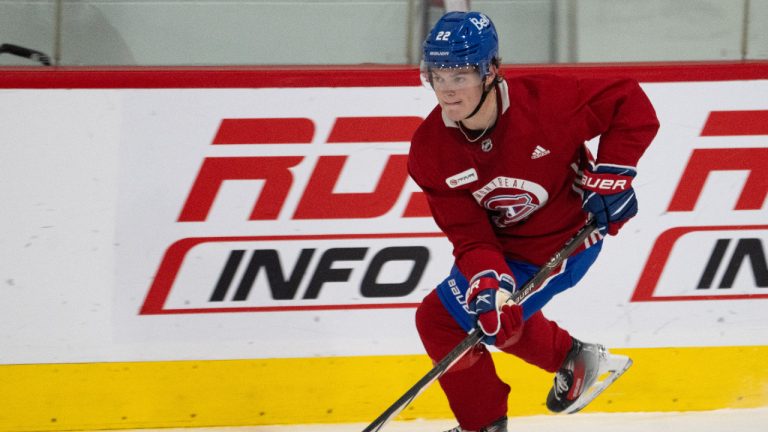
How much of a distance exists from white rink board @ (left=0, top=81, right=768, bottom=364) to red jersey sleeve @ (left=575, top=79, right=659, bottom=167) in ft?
2.60

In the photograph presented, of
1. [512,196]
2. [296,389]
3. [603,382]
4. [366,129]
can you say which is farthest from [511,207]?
[296,389]

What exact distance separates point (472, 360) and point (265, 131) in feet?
3.72

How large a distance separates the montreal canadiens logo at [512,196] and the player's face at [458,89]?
24 centimetres

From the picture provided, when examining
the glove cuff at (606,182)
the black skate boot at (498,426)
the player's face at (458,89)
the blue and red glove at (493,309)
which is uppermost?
the player's face at (458,89)

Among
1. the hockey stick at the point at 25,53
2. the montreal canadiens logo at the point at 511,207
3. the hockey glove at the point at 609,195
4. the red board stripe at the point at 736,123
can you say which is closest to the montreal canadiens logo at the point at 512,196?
the montreal canadiens logo at the point at 511,207

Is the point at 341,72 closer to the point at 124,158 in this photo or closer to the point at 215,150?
the point at 215,150

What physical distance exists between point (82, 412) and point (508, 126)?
1.76m

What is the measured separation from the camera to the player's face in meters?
2.52

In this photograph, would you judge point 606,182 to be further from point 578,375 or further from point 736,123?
point 736,123

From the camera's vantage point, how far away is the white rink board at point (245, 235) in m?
3.43

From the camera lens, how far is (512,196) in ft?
8.96

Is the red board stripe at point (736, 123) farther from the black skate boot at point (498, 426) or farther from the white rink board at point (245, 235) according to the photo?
the black skate boot at point (498, 426)

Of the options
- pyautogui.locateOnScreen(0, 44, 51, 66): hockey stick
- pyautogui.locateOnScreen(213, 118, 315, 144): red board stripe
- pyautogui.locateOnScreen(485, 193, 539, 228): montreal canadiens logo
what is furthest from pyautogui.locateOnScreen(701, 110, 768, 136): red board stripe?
pyautogui.locateOnScreen(0, 44, 51, 66): hockey stick

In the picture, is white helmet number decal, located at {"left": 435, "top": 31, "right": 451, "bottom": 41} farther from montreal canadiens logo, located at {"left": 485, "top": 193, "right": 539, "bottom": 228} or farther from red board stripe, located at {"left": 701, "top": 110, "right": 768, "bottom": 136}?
red board stripe, located at {"left": 701, "top": 110, "right": 768, "bottom": 136}
